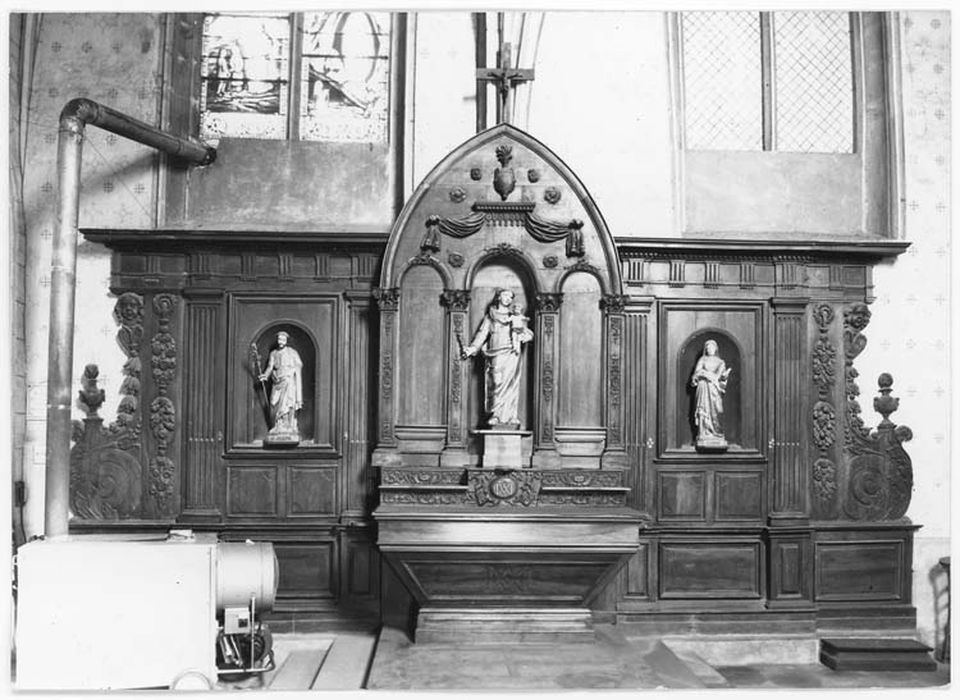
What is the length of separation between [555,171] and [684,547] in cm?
326

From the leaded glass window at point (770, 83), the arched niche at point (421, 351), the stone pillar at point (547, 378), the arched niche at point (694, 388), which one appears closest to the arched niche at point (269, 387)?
the arched niche at point (421, 351)

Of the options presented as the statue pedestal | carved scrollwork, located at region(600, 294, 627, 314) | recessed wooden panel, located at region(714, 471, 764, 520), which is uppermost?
carved scrollwork, located at region(600, 294, 627, 314)

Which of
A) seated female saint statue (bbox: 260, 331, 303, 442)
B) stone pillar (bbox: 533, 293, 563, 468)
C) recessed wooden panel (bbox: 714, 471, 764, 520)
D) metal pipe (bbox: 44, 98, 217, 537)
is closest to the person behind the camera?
metal pipe (bbox: 44, 98, 217, 537)

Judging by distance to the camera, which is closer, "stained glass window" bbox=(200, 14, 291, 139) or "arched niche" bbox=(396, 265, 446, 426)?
"arched niche" bbox=(396, 265, 446, 426)

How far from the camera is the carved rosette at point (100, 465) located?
8445 mm

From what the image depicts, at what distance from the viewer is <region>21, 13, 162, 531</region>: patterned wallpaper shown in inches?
332

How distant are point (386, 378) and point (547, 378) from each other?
1.27 m

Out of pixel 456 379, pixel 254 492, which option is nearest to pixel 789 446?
pixel 456 379

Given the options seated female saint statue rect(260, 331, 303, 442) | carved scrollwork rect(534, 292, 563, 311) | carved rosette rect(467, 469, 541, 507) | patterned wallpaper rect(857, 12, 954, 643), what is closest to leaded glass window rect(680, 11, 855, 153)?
patterned wallpaper rect(857, 12, 954, 643)

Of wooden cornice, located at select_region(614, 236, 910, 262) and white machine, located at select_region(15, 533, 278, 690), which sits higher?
wooden cornice, located at select_region(614, 236, 910, 262)

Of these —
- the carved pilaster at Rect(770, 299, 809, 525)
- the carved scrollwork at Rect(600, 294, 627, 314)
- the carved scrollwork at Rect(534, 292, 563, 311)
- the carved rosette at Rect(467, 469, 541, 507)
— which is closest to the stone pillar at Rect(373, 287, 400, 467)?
the carved rosette at Rect(467, 469, 541, 507)

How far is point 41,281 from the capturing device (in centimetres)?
845

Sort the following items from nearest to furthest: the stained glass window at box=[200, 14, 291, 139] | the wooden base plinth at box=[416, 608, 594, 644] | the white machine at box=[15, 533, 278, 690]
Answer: the white machine at box=[15, 533, 278, 690], the wooden base plinth at box=[416, 608, 594, 644], the stained glass window at box=[200, 14, 291, 139]

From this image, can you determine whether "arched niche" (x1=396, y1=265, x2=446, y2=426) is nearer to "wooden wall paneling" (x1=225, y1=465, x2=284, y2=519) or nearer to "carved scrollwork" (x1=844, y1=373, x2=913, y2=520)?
"wooden wall paneling" (x1=225, y1=465, x2=284, y2=519)
